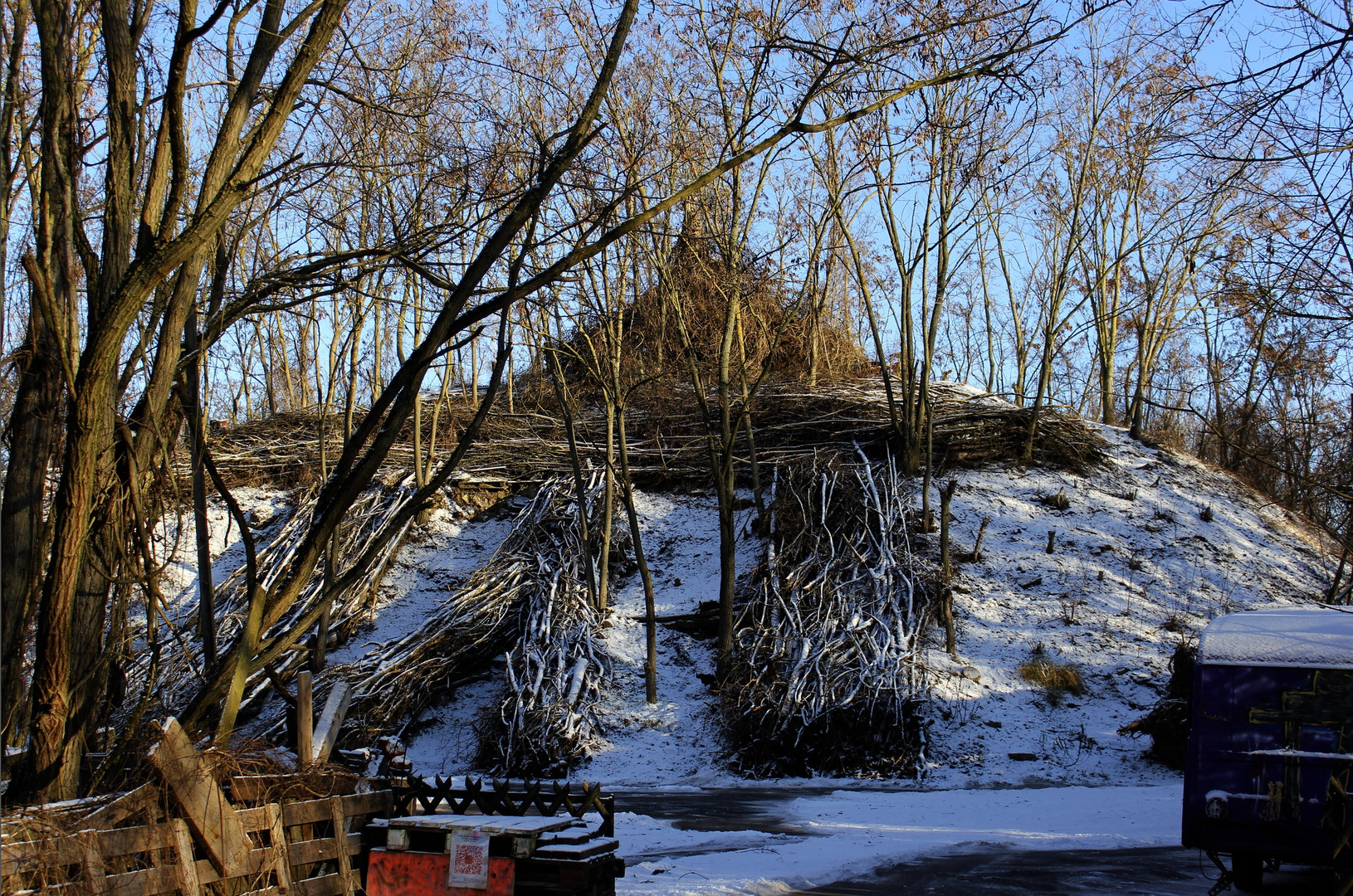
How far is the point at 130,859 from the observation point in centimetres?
499

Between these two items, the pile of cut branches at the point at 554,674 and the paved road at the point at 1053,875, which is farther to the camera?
the pile of cut branches at the point at 554,674

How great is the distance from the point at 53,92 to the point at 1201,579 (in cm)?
1937

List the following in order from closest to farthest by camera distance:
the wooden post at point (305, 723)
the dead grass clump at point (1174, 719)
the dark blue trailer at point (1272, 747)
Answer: the wooden post at point (305, 723) → the dark blue trailer at point (1272, 747) → the dead grass clump at point (1174, 719)

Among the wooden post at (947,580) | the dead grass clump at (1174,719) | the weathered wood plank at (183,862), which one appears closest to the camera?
the weathered wood plank at (183,862)

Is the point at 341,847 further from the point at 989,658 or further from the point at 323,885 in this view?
the point at 989,658

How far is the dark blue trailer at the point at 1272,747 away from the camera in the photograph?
7.57m

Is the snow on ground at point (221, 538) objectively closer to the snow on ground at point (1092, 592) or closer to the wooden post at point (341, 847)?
the snow on ground at point (1092, 592)

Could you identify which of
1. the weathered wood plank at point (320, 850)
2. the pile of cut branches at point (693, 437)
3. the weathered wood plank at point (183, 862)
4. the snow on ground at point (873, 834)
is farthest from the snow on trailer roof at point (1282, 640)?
the pile of cut branches at point (693, 437)

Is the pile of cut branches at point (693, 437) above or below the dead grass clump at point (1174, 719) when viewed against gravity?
above

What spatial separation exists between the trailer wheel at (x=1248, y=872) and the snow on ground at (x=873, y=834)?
1858mm

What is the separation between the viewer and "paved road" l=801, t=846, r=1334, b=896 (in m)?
7.86

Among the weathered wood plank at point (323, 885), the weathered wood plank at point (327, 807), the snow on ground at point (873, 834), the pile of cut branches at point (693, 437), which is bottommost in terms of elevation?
the snow on ground at point (873, 834)

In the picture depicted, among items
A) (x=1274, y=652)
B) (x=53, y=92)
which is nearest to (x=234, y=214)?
(x=53, y=92)

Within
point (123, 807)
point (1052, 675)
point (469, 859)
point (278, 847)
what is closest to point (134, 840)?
point (123, 807)
